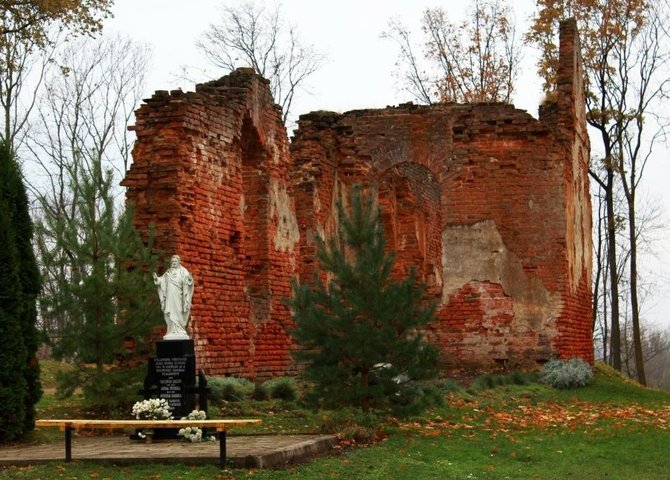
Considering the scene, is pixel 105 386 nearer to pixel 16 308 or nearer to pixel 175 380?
pixel 16 308

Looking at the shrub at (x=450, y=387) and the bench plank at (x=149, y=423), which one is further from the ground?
the bench plank at (x=149, y=423)

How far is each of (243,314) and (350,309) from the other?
5.68 meters

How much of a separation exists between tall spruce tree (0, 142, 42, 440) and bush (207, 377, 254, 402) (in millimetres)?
3059

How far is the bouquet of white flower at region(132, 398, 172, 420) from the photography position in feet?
38.1

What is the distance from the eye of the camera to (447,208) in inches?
925

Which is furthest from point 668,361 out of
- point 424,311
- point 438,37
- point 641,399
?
point 424,311

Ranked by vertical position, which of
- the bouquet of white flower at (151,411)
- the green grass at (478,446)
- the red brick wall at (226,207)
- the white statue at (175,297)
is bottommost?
the green grass at (478,446)

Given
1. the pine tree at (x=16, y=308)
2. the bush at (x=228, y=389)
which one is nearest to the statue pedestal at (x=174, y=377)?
the pine tree at (x=16, y=308)

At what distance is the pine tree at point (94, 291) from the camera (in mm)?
13820

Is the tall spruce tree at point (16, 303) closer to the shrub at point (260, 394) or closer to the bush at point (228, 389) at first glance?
the bush at point (228, 389)

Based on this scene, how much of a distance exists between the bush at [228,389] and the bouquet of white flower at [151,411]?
10.3ft

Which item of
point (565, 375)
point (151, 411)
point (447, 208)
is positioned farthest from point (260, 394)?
point (447, 208)

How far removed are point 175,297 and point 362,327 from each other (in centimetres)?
224

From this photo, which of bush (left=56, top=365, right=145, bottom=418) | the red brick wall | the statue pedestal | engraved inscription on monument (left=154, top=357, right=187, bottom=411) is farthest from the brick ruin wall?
engraved inscription on monument (left=154, top=357, right=187, bottom=411)
